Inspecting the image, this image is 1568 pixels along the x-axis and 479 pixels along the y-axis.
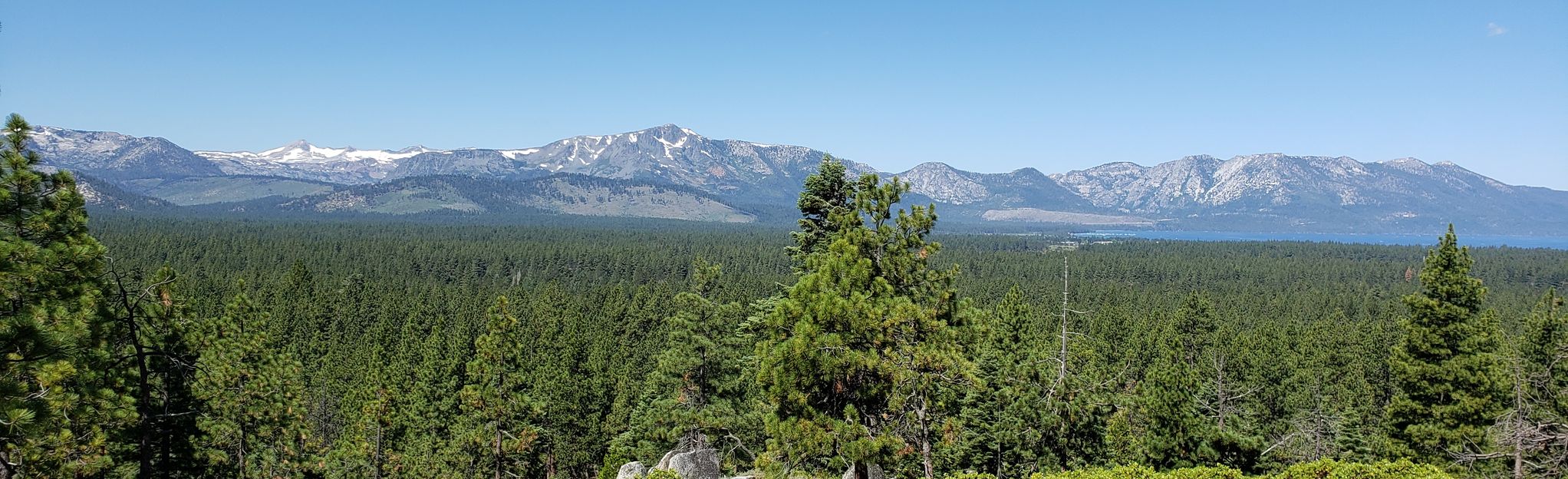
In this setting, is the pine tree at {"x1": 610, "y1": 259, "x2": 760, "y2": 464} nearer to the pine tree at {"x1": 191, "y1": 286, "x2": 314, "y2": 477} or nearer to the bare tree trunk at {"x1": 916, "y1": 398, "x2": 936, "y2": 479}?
the bare tree trunk at {"x1": 916, "y1": 398, "x2": 936, "y2": 479}

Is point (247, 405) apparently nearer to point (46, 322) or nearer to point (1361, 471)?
point (46, 322)

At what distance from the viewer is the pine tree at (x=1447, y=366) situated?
22.1 meters

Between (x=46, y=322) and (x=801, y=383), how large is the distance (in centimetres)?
1126

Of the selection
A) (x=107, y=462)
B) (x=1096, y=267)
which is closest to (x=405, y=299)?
(x=107, y=462)

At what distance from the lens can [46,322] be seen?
9805mm

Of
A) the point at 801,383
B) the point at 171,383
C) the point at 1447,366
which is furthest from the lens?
the point at 1447,366

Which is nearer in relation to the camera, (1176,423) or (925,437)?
(925,437)

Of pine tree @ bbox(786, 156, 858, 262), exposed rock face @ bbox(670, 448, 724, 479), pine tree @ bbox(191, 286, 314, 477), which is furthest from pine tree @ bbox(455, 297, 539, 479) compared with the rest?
pine tree @ bbox(786, 156, 858, 262)

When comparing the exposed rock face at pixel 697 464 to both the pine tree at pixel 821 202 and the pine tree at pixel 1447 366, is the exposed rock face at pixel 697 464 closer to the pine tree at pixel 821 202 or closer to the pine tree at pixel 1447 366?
the pine tree at pixel 821 202

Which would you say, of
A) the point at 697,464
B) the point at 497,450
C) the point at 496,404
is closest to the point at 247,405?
the point at 496,404

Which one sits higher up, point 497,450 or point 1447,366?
point 1447,366

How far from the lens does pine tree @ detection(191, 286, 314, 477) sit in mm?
22566

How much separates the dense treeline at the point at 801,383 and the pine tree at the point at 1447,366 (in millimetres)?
77

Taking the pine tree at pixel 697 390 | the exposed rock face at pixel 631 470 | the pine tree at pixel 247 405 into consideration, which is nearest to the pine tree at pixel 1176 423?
the pine tree at pixel 697 390
